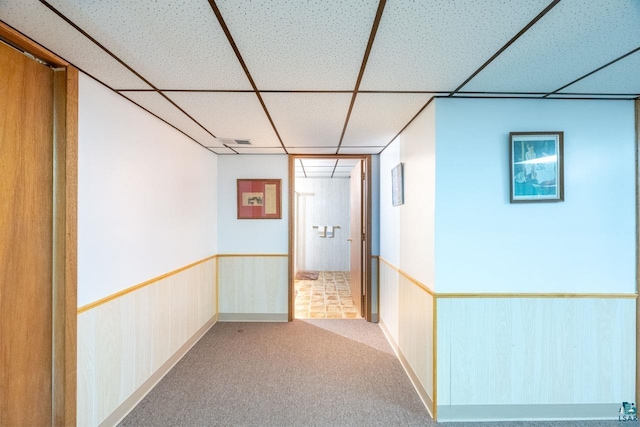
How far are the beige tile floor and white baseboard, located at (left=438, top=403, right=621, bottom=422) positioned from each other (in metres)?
2.11

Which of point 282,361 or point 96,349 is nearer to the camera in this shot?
point 96,349

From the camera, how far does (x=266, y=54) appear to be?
149cm

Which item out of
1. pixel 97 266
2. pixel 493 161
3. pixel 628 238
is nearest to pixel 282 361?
pixel 97 266

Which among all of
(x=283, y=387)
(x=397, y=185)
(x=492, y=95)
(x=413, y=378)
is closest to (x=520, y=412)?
(x=413, y=378)

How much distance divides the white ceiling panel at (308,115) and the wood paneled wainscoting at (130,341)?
166 centimetres

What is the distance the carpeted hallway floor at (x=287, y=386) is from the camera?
6.79ft

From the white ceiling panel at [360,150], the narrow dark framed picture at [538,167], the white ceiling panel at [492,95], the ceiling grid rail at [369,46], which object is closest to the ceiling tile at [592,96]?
the white ceiling panel at [492,95]

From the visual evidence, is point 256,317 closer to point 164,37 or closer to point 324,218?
point 164,37

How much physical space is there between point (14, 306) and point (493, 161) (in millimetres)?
2797

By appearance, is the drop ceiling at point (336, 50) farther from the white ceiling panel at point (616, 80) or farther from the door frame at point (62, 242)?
the door frame at point (62, 242)

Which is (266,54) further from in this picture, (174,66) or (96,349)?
(96,349)

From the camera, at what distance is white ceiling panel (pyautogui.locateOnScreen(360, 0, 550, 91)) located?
1170 mm

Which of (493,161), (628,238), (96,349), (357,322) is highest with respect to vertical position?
(493,161)

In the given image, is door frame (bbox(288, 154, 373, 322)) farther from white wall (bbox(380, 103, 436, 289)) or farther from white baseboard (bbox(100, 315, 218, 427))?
white baseboard (bbox(100, 315, 218, 427))
